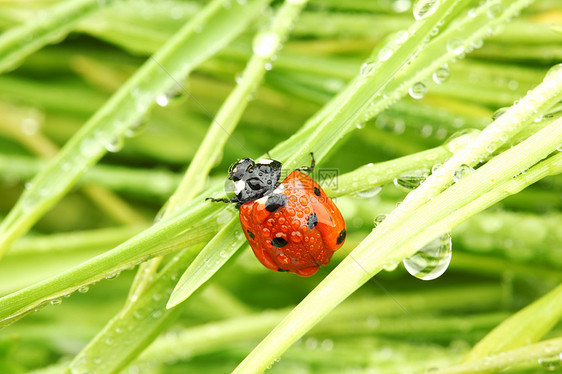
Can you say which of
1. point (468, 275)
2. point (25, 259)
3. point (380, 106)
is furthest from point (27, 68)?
point (468, 275)

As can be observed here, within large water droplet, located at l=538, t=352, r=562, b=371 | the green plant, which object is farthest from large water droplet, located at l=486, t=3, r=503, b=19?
large water droplet, located at l=538, t=352, r=562, b=371

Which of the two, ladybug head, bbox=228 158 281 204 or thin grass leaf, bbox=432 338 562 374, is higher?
ladybug head, bbox=228 158 281 204

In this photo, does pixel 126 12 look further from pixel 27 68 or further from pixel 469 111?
pixel 469 111

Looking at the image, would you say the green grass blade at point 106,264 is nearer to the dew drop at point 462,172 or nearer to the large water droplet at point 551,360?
the dew drop at point 462,172

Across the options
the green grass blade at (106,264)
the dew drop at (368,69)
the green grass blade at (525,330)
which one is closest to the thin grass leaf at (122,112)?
the green grass blade at (106,264)

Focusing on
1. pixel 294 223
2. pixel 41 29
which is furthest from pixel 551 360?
pixel 41 29

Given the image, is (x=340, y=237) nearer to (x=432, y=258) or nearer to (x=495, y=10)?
(x=432, y=258)

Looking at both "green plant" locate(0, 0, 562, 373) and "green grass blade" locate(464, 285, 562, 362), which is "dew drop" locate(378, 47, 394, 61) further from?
"green grass blade" locate(464, 285, 562, 362)
